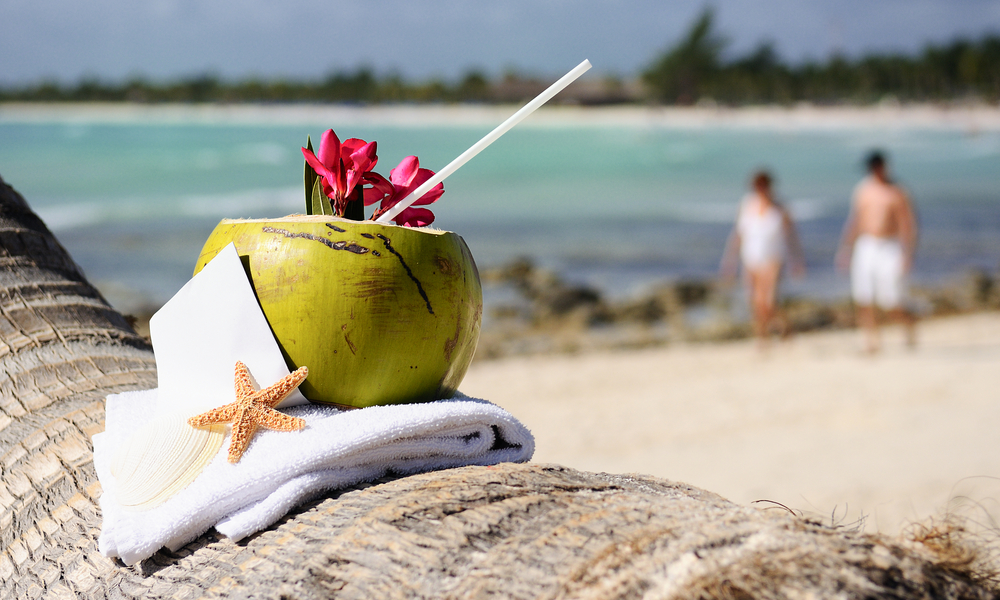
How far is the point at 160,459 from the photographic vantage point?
1.16 meters

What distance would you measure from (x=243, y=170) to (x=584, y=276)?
72.0 ft

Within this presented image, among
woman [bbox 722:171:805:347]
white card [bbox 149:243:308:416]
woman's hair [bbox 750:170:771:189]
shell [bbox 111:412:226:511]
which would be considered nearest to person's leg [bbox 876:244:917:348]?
woman [bbox 722:171:805:347]

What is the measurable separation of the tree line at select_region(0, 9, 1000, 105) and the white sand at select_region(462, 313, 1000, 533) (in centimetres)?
7395

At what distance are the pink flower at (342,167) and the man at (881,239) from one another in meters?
7.10

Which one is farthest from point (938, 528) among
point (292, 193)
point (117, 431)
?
point (292, 193)

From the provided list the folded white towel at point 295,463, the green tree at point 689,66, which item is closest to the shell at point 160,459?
the folded white towel at point 295,463

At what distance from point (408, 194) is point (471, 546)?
1.98ft

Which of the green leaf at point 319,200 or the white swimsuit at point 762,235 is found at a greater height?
the green leaf at point 319,200

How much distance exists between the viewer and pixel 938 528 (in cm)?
98

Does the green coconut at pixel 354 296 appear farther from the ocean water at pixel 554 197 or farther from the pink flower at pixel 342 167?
the ocean water at pixel 554 197

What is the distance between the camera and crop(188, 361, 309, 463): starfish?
3.82ft

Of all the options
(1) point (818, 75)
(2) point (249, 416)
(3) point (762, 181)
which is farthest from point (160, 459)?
(1) point (818, 75)

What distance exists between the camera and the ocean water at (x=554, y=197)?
1472 centimetres

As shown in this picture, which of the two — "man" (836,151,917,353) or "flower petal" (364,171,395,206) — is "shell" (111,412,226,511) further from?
"man" (836,151,917,353)
